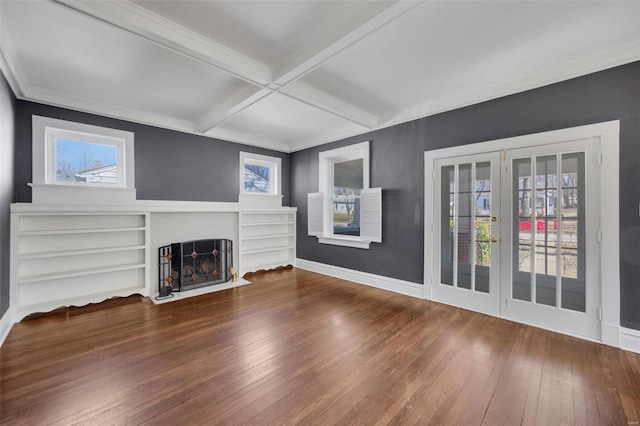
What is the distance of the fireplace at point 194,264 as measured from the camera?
4.00m

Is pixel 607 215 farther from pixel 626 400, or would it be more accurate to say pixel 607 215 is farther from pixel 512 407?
pixel 512 407

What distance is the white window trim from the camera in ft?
10.3

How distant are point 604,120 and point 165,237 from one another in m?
5.44

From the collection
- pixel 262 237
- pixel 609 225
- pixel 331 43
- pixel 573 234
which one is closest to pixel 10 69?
pixel 331 43

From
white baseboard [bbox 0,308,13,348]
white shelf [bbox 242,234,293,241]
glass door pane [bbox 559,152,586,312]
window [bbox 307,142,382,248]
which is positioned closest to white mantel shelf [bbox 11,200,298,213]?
white shelf [bbox 242,234,293,241]

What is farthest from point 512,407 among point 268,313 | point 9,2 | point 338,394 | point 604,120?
point 9,2

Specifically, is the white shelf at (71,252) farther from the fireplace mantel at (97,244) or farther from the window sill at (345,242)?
the window sill at (345,242)

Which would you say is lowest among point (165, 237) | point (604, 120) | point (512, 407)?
point (512, 407)

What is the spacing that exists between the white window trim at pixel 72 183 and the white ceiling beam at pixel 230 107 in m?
0.99

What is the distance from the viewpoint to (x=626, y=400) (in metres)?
1.70

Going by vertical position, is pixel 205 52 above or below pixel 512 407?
above

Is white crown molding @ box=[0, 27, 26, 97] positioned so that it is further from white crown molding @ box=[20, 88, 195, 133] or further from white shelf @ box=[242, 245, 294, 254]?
white shelf @ box=[242, 245, 294, 254]

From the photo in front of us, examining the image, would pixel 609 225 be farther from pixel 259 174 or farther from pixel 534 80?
pixel 259 174

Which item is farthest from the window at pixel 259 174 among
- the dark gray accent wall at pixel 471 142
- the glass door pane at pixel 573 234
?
the glass door pane at pixel 573 234
